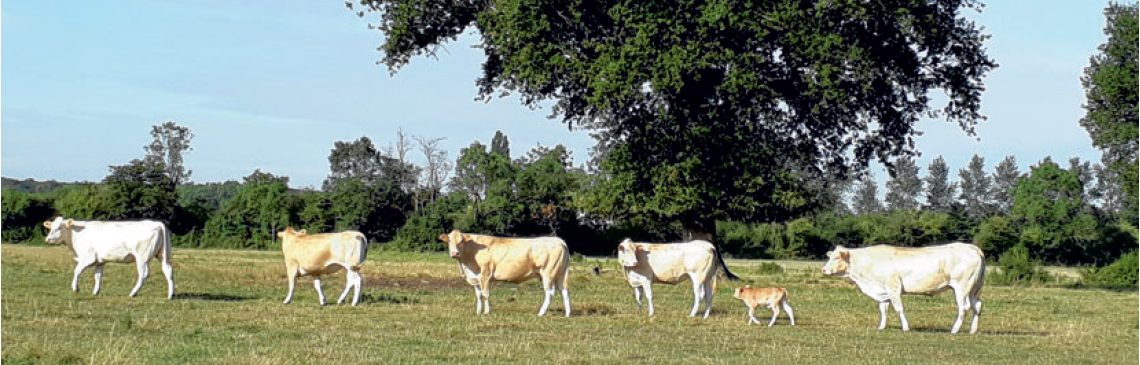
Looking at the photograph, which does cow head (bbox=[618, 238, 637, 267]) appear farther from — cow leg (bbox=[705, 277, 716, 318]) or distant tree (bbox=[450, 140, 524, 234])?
distant tree (bbox=[450, 140, 524, 234])

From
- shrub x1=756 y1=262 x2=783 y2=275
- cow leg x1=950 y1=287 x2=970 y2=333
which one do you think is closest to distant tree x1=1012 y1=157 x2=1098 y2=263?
shrub x1=756 y1=262 x2=783 y2=275

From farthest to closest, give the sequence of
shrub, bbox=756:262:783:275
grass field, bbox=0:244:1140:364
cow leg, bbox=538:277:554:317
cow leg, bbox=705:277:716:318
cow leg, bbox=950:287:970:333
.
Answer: shrub, bbox=756:262:783:275 → cow leg, bbox=705:277:716:318 → cow leg, bbox=538:277:554:317 → cow leg, bbox=950:287:970:333 → grass field, bbox=0:244:1140:364

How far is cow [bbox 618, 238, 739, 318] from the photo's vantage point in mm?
22828

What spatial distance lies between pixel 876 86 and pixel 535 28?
33.4ft

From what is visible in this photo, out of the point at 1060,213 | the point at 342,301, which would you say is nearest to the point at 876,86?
the point at 342,301

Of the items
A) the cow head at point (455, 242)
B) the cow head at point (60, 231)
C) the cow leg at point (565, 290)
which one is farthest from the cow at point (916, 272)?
the cow head at point (60, 231)

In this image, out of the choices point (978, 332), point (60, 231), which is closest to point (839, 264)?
point (978, 332)

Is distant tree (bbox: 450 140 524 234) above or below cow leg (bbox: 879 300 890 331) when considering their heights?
above

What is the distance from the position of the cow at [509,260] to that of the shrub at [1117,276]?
94.2 ft

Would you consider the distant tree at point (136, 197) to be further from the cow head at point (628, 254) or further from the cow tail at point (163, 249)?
the cow head at point (628, 254)

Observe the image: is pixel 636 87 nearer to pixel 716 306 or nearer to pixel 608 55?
pixel 608 55

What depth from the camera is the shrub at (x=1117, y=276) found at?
1756 inches

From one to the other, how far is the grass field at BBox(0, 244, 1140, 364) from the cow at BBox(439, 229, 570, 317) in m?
0.63

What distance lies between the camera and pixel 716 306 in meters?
25.4
